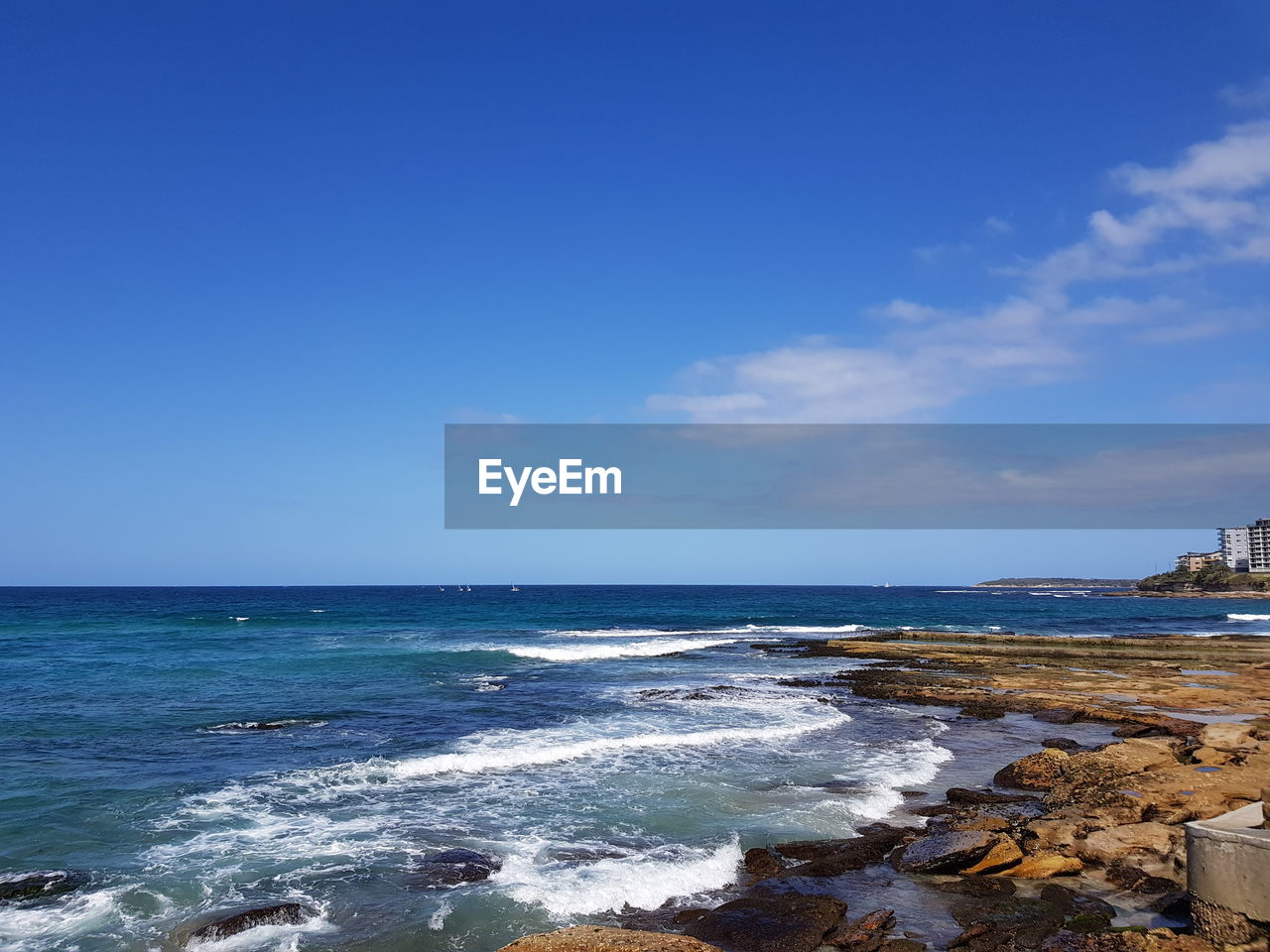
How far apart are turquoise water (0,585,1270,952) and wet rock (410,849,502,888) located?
0.20 m

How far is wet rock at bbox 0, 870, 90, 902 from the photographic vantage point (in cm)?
1018

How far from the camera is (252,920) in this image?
30.7 feet

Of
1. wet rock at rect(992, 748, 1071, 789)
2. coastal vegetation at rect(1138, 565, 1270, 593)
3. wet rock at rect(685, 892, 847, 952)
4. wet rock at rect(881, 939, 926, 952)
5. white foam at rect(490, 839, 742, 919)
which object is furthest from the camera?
coastal vegetation at rect(1138, 565, 1270, 593)

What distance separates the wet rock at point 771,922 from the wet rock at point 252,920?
183 inches

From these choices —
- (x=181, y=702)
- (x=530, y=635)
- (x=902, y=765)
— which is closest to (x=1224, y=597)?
(x=530, y=635)

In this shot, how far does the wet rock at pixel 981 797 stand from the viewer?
13.6 meters

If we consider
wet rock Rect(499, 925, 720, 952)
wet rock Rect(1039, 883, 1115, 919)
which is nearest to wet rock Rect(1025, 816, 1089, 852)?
wet rock Rect(1039, 883, 1115, 919)

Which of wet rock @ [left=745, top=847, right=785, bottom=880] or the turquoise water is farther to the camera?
wet rock @ [left=745, top=847, right=785, bottom=880]

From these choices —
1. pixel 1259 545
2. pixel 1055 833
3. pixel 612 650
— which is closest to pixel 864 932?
pixel 1055 833

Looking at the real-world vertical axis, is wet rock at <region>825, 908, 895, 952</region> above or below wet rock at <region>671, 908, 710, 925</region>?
above

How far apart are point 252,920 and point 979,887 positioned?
876 cm

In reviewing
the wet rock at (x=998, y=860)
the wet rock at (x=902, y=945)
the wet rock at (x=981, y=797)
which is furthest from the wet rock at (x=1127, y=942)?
the wet rock at (x=981, y=797)

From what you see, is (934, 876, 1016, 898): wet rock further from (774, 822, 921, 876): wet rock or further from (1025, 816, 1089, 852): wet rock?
(774, 822, 921, 876): wet rock

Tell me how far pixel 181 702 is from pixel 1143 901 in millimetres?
25272
